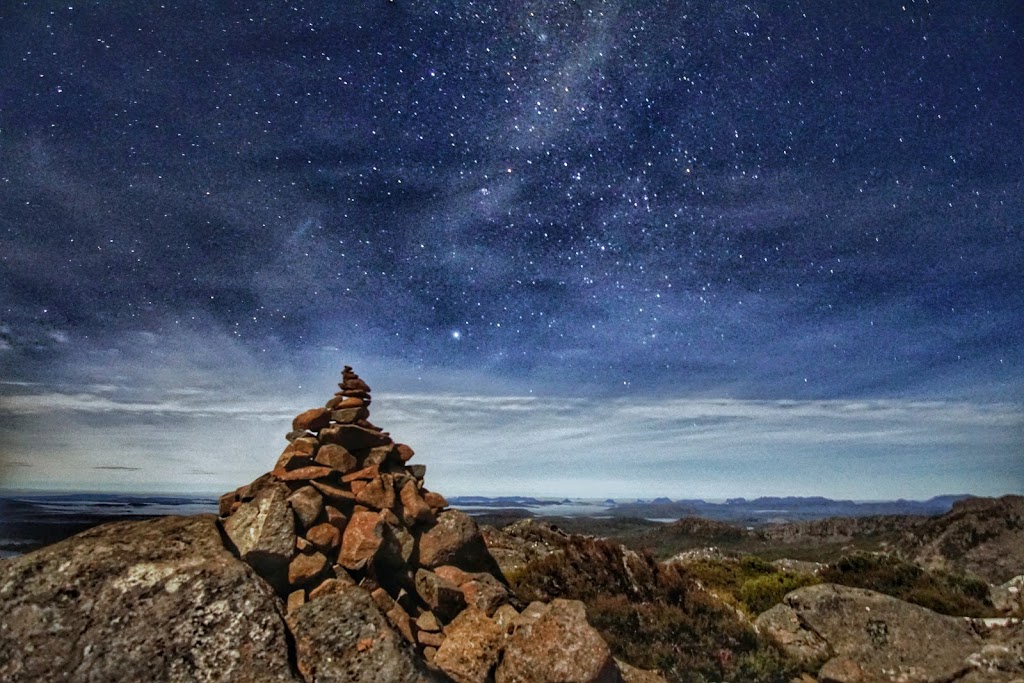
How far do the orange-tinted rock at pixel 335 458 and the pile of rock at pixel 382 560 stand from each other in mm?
23

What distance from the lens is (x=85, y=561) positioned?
7312mm

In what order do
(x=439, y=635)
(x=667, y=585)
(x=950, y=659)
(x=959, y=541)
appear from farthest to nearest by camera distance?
(x=959, y=541), (x=667, y=585), (x=950, y=659), (x=439, y=635)

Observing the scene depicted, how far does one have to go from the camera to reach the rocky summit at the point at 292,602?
6.51m

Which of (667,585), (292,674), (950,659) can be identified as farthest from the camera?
(667,585)

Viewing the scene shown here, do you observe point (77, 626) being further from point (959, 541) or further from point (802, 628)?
point (959, 541)

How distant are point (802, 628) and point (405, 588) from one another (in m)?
9.14

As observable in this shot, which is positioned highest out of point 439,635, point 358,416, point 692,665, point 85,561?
point 358,416

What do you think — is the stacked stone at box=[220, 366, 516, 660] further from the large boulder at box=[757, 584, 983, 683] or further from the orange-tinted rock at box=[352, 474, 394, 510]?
the large boulder at box=[757, 584, 983, 683]

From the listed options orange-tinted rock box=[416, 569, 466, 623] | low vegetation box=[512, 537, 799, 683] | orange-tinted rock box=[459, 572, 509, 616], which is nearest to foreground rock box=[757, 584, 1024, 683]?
low vegetation box=[512, 537, 799, 683]

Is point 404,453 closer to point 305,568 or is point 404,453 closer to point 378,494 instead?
point 378,494

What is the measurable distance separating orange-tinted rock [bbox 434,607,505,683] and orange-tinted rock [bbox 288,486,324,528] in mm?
3483

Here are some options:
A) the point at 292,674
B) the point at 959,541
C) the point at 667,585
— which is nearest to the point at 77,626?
the point at 292,674

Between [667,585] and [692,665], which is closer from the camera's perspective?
[692,665]

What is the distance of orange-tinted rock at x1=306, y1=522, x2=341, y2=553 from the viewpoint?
33.6 ft
